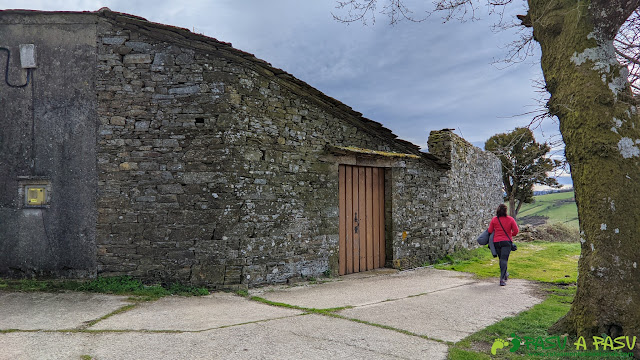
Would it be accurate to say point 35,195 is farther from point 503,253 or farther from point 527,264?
point 527,264

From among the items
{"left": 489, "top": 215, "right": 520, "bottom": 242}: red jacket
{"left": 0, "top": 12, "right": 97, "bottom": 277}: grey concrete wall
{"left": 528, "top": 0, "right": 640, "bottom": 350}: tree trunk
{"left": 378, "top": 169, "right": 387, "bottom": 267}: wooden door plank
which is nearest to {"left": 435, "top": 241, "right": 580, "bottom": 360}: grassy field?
{"left": 528, "top": 0, "right": 640, "bottom": 350}: tree trunk

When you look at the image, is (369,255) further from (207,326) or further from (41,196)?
(41,196)

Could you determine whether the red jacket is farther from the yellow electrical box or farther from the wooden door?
the yellow electrical box

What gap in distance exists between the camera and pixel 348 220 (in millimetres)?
7941

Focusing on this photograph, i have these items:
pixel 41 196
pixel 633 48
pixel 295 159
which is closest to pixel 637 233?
pixel 633 48

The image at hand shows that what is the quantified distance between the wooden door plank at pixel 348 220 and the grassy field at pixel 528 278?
259 cm

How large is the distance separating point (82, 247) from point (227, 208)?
228cm

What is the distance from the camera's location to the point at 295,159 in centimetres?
703

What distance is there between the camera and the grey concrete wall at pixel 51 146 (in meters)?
6.12

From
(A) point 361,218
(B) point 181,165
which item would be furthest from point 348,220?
(B) point 181,165

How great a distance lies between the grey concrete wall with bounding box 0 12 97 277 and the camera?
612cm

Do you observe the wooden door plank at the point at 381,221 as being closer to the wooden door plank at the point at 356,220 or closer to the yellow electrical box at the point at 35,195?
the wooden door plank at the point at 356,220

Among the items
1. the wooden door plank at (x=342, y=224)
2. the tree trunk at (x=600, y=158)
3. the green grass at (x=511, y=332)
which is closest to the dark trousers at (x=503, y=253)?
the green grass at (x=511, y=332)

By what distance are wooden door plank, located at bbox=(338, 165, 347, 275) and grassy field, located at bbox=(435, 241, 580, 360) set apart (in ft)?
9.06
